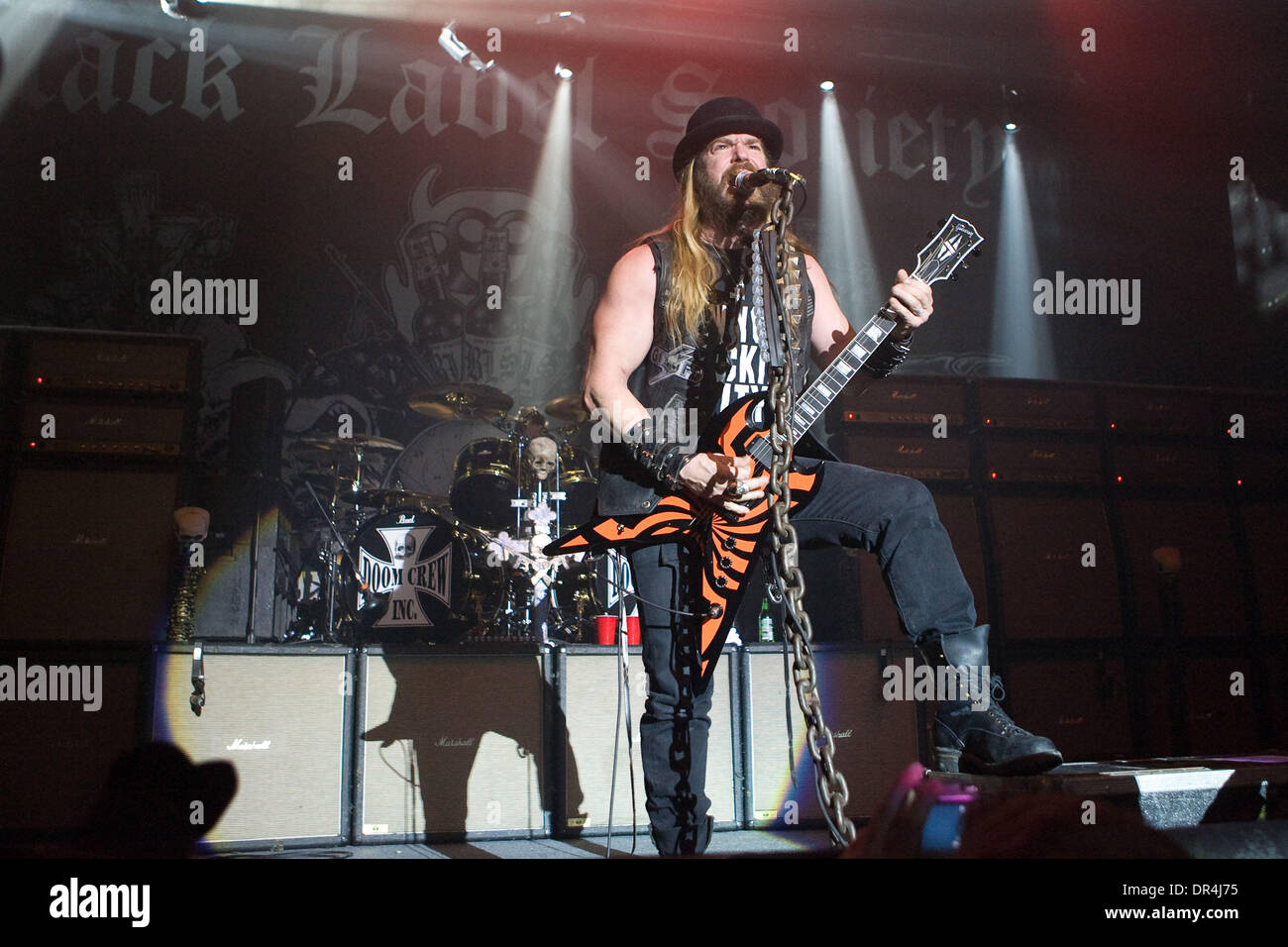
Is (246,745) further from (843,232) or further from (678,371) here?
(843,232)

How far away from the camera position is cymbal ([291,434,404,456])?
5777 mm

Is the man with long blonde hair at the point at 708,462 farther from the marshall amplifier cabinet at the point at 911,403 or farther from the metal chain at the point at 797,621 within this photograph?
the marshall amplifier cabinet at the point at 911,403

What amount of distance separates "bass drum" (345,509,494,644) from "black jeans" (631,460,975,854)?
2407mm

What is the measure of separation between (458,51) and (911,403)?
15.0ft

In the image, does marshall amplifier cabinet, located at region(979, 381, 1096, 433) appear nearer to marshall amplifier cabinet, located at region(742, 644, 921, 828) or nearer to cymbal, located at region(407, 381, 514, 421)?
marshall amplifier cabinet, located at region(742, 644, 921, 828)

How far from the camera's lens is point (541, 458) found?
5.78 meters

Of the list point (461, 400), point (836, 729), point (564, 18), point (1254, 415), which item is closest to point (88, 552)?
point (461, 400)

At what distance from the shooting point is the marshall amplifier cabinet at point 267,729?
3855 millimetres

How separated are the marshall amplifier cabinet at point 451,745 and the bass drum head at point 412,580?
1.46ft

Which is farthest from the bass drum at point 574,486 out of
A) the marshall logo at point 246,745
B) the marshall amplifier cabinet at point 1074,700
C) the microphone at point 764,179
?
the microphone at point 764,179

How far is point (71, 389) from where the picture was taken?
4578 millimetres

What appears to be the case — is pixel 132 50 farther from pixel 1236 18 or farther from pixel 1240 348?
pixel 1240 348

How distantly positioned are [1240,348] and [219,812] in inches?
286
